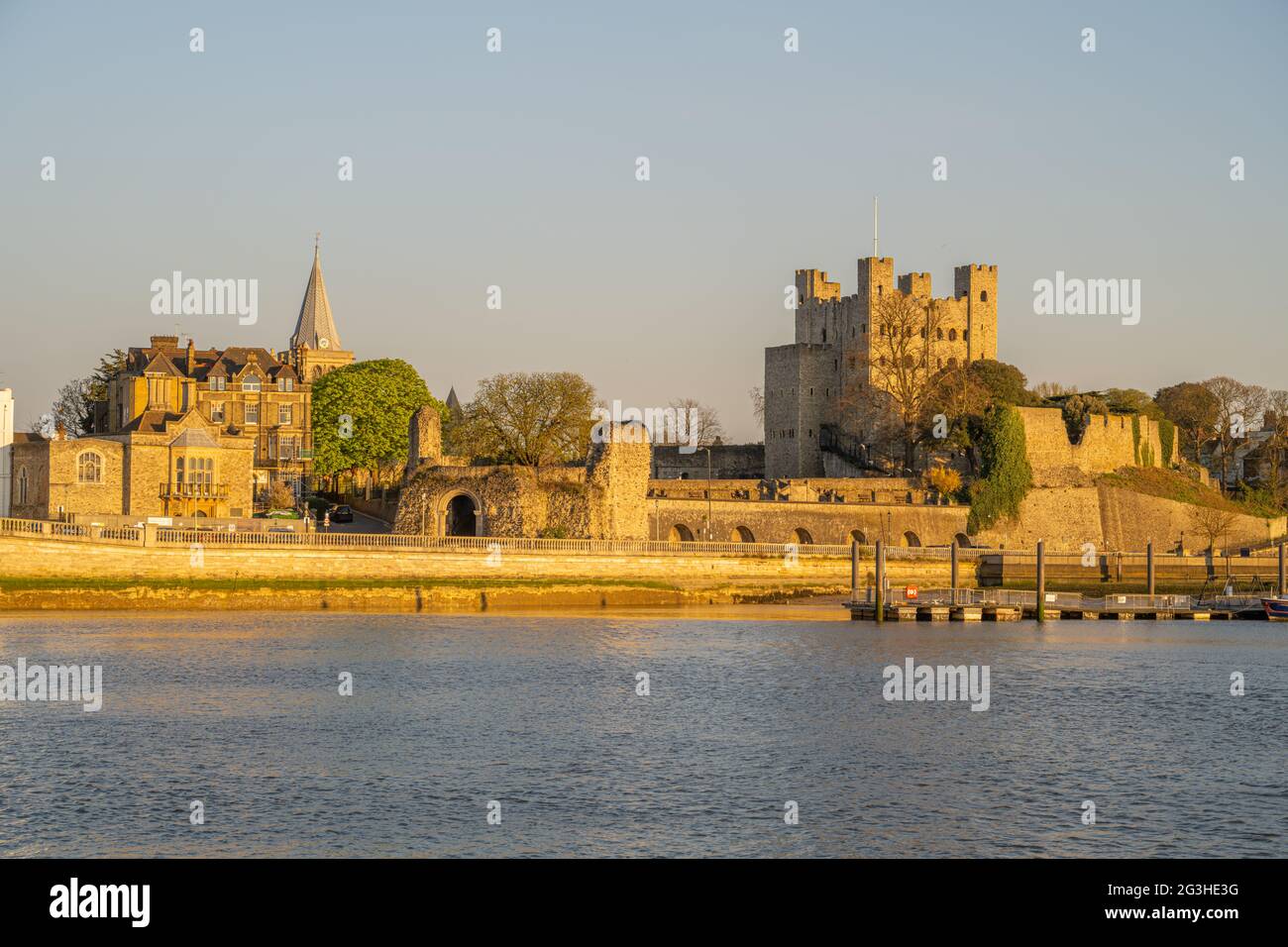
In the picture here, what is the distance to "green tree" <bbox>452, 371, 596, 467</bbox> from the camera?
65438 millimetres

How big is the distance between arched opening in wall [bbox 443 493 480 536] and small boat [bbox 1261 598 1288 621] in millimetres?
29483

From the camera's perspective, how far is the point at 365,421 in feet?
255

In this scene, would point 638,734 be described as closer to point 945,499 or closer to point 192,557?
point 192,557

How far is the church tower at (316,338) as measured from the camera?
8938 centimetres

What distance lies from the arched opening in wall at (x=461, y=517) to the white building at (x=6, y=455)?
16.1 m

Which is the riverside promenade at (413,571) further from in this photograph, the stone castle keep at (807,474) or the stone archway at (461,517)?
the stone archway at (461,517)

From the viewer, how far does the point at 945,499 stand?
241 ft

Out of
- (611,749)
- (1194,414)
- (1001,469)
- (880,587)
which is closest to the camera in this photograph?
(611,749)

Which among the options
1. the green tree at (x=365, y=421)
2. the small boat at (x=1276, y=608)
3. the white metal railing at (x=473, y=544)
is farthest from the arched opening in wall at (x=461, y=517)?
the small boat at (x=1276, y=608)

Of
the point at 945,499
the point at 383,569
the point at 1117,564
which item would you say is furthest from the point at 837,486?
the point at 383,569

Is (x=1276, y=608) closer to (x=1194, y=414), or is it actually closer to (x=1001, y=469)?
(x=1001, y=469)

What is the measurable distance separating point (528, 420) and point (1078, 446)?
95.4 ft

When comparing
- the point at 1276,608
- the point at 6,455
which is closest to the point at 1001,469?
the point at 1276,608
